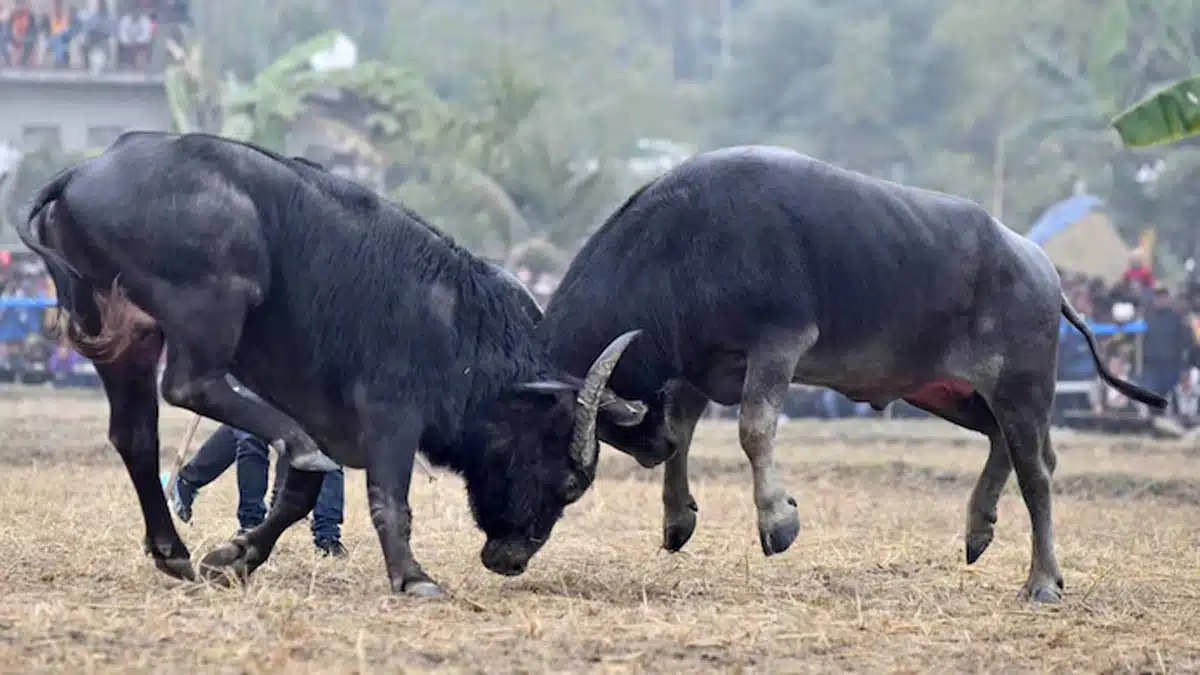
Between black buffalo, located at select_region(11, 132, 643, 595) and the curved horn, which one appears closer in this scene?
black buffalo, located at select_region(11, 132, 643, 595)

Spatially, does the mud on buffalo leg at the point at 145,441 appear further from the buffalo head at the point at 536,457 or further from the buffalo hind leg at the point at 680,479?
the buffalo hind leg at the point at 680,479

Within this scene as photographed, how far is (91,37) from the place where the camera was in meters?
44.1

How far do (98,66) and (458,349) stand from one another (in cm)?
3672

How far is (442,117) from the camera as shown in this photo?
→ 136 ft

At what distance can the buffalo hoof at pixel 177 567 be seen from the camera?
9.10 metres

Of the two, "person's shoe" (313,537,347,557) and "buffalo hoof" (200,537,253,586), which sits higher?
"buffalo hoof" (200,537,253,586)

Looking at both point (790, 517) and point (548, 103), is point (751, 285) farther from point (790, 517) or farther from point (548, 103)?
point (548, 103)

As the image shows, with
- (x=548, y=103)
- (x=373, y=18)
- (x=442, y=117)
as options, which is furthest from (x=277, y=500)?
(x=373, y=18)

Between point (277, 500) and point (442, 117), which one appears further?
point (442, 117)

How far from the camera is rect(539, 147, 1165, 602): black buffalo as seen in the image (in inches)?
377

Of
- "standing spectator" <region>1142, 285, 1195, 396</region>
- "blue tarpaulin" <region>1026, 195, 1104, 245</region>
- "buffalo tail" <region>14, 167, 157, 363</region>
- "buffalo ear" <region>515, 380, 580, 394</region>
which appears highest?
"buffalo tail" <region>14, 167, 157, 363</region>

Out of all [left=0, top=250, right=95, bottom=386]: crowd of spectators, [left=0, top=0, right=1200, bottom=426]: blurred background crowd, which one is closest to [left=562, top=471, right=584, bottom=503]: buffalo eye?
[left=0, top=0, right=1200, bottom=426]: blurred background crowd

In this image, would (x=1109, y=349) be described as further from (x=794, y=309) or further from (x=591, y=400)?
(x=591, y=400)

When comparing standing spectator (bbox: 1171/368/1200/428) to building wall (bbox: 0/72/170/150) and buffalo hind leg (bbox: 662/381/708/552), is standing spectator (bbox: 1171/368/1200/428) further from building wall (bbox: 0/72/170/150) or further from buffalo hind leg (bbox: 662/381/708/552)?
building wall (bbox: 0/72/170/150)
